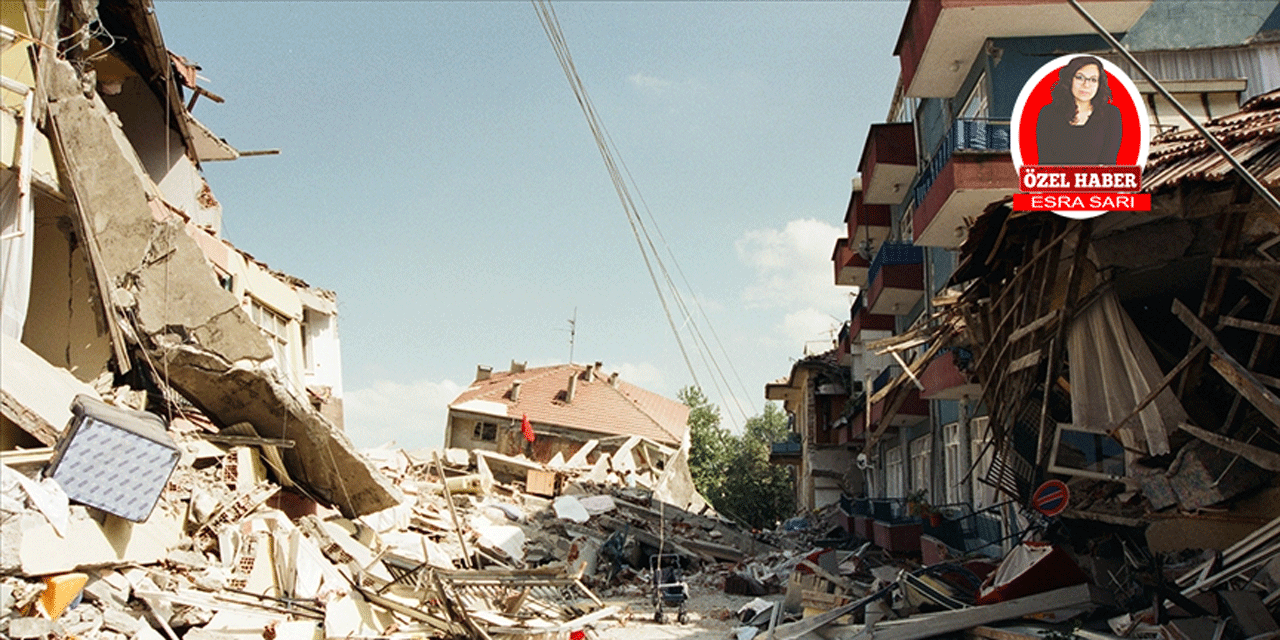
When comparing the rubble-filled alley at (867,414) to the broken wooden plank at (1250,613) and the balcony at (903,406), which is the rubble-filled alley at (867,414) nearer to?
the broken wooden plank at (1250,613)

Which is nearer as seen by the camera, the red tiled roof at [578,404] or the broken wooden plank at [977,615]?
the broken wooden plank at [977,615]

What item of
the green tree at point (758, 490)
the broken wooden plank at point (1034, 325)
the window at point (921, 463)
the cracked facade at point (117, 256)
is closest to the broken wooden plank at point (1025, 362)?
the broken wooden plank at point (1034, 325)

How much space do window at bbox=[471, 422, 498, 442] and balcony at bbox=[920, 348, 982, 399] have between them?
25039 millimetres

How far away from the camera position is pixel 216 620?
983 centimetres

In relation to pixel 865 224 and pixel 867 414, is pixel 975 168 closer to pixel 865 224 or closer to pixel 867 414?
pixel 867 414

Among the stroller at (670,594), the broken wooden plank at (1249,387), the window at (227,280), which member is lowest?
the stroller at (670,594)

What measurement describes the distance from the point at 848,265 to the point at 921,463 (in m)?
7.69

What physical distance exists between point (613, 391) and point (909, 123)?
23944 mm

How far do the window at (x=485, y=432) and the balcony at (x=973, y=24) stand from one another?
26.2m

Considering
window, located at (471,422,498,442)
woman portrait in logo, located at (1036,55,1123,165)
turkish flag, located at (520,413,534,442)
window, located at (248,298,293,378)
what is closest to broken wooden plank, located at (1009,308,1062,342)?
woman portrait in logo, located at (1036,55,1123,165)

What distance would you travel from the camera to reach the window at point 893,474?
899 inches

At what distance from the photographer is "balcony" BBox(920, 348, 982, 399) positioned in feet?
45.2

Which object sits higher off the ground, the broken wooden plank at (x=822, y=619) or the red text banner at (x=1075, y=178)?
the red text banner at (x=1075, y=178)

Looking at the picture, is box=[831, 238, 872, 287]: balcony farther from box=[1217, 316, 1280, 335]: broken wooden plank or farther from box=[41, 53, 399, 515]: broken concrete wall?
box=[1217, 316, 1280, 335]: broken wooden plank
